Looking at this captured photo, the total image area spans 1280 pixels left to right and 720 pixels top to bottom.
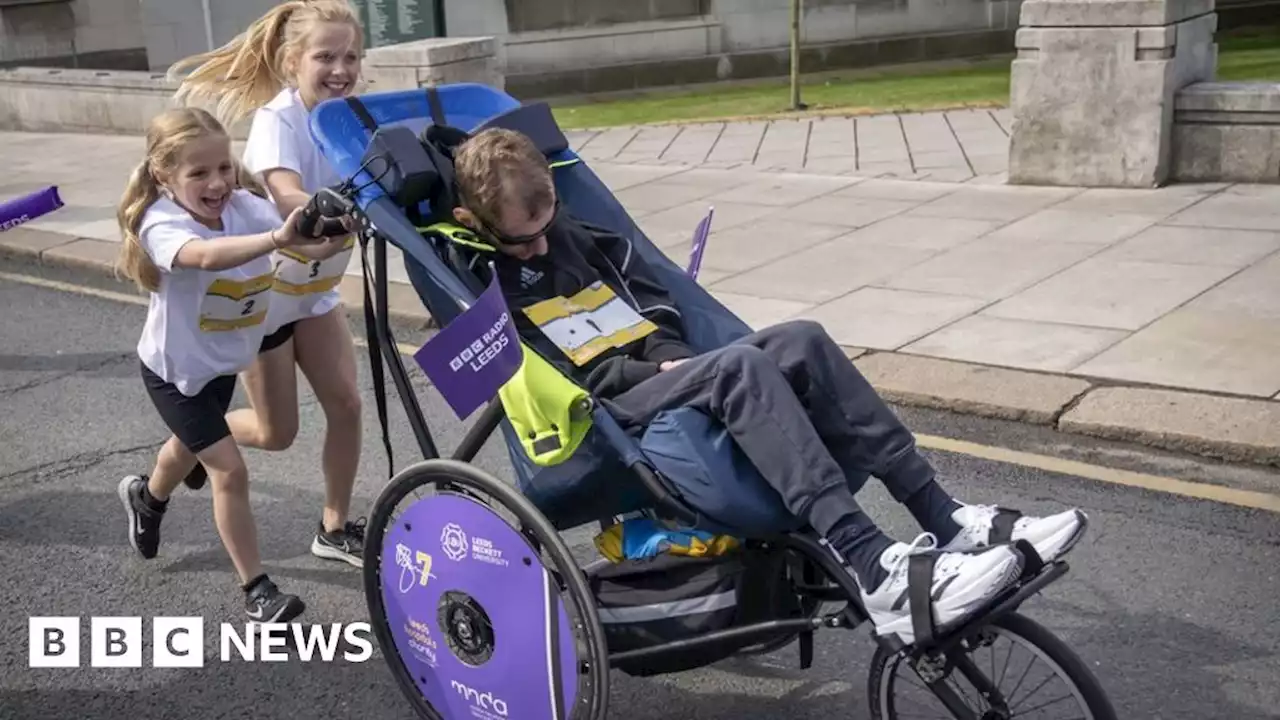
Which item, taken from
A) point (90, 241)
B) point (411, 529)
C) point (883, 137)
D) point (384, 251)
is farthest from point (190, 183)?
point (883, 137)

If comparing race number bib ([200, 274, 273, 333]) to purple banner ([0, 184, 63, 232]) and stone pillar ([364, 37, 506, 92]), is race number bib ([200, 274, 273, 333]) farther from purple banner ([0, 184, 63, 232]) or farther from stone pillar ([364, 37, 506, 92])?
stone pillar ([364, 37, 506, 92])

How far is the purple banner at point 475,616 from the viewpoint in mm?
3148

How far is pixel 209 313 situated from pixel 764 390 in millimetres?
1730

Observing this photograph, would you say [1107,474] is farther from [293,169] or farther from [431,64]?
[431,64]

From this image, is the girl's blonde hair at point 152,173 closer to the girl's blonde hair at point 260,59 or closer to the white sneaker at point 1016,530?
the girl's blonde hair at point 260,59

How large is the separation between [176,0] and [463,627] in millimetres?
17256

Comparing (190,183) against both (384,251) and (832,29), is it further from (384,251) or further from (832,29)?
(832,29)

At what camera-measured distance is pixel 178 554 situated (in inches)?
191

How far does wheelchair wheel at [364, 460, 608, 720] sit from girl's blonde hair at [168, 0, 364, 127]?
60.7 inches

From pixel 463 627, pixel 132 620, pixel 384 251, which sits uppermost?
pixel 384 251

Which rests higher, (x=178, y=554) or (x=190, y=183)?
(x=190, y=183)

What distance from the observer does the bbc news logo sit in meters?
4.12

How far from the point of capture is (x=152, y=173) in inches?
156

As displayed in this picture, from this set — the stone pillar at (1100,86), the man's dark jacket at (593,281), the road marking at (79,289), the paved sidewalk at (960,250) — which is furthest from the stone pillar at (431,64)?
the man's dark jacket at (593,281)
